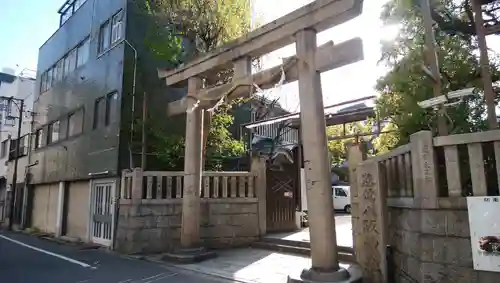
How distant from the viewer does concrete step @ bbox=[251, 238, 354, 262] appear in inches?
312

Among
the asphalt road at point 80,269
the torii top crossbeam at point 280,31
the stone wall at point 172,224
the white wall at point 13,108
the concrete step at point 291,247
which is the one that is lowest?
the asphalt road at point 80,269

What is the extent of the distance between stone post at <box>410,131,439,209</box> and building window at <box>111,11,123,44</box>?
11.2 metres

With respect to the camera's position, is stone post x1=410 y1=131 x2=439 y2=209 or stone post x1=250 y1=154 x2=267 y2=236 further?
stone post x1=250 y1=154 x2=267 y2=236

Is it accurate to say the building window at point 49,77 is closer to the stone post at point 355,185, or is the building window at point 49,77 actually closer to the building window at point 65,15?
the building window at point 65,15

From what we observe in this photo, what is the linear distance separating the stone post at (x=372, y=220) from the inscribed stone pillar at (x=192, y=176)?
380cm

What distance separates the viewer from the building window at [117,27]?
42.7ft

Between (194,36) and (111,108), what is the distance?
13.8 ft

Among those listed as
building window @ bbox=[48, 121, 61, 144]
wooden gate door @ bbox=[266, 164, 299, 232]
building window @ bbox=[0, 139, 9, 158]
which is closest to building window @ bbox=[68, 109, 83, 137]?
building window @ bbox=[48, 121, 61, 144]

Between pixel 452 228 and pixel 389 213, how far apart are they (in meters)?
1.67

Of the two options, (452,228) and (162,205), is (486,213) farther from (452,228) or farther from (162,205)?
(162,205)

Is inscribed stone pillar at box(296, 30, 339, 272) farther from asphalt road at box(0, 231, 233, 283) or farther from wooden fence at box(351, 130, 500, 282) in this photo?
asphalt road at box(0, 231, 233, 283)

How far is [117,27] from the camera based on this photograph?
43.7ft

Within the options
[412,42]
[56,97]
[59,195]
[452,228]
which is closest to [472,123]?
[412,42]

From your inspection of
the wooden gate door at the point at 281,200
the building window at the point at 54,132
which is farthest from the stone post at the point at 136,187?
the building window at the point at 54,132
